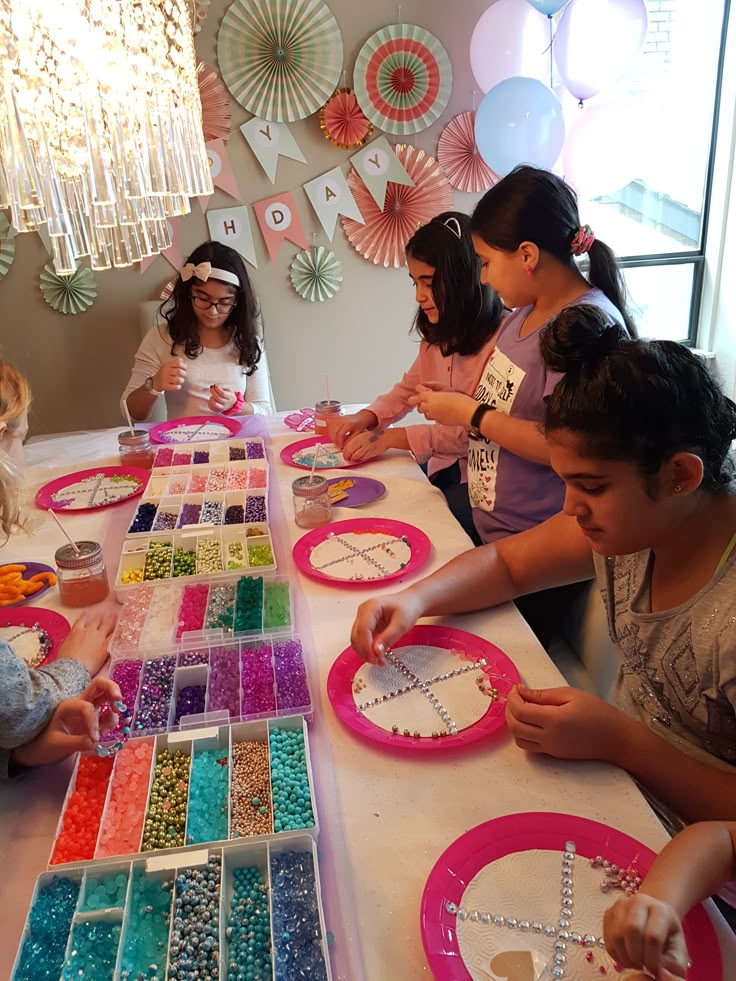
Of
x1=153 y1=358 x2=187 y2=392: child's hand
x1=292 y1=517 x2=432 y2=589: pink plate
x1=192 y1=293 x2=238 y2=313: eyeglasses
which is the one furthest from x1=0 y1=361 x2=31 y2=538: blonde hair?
x1=192 y1=293 x2=238 y2=313: eyeglasses

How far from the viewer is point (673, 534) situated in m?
0.91

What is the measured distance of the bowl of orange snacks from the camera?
1.26 m

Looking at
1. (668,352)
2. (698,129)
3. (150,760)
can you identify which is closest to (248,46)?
(698,129)

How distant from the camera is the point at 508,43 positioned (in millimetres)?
2826

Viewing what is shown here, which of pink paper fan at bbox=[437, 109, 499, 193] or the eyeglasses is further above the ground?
pink paper fan at bbox=[437, 109, 499, 193]

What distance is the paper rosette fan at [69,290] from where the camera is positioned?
290 centimetres

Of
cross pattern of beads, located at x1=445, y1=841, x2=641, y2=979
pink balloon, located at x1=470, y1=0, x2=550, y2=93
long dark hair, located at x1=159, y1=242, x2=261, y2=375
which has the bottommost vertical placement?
cross pattern of beads, located at x1=445, y1=841, x2=641, y2=979

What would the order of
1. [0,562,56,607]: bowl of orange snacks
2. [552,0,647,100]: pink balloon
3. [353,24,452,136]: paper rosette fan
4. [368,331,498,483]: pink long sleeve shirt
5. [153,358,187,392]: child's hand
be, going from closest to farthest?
[0,562,56,607]: bowl of orange snacks, [368,331,498,483]: pink long sleeve shirt, [153,358,187,392]: child's hand, [552,0,647,100]: pink balloon, [353,24,452,136]: paper rosette fan

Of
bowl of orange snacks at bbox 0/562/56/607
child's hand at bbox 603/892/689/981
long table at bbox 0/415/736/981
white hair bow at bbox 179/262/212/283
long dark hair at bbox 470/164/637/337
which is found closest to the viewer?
child's hand at bbox 603/892/689/981

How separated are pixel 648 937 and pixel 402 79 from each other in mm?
3071

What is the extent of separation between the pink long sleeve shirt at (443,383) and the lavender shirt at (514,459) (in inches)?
7.0

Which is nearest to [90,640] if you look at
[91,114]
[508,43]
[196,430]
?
[91,114]

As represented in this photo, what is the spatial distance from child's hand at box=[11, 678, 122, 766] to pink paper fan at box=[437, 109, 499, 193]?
9.04 ft

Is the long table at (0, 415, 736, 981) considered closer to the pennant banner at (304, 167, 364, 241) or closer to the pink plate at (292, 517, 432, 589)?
the pink plate at (292, 517, 432, 589)
